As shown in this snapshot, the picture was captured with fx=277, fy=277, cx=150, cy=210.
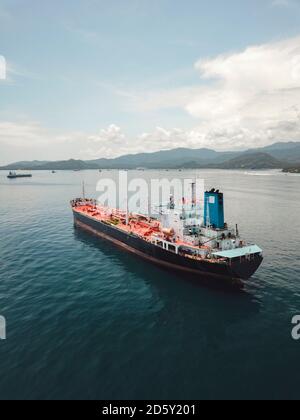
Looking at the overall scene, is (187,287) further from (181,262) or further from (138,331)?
(138,331)

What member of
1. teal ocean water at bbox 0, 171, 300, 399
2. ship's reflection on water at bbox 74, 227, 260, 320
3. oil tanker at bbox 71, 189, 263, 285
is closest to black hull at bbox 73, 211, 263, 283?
oil tanker at bbox 71, 189, 263, 285

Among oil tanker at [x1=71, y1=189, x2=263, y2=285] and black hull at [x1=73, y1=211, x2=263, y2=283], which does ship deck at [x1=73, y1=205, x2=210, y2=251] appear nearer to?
oil tanker at [x1=71, y1=189, x2=263, y2=285]

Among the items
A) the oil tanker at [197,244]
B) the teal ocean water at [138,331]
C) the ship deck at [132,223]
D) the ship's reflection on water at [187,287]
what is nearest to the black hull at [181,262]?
the oil tanker at [197,244]

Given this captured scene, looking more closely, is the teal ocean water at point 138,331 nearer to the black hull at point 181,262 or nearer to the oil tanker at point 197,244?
the black hull at point 181,262

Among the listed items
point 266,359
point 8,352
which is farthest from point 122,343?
point 266,359

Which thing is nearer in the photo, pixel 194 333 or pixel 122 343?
pixel 122 343

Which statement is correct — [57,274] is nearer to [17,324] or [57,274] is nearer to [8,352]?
[17,324]
